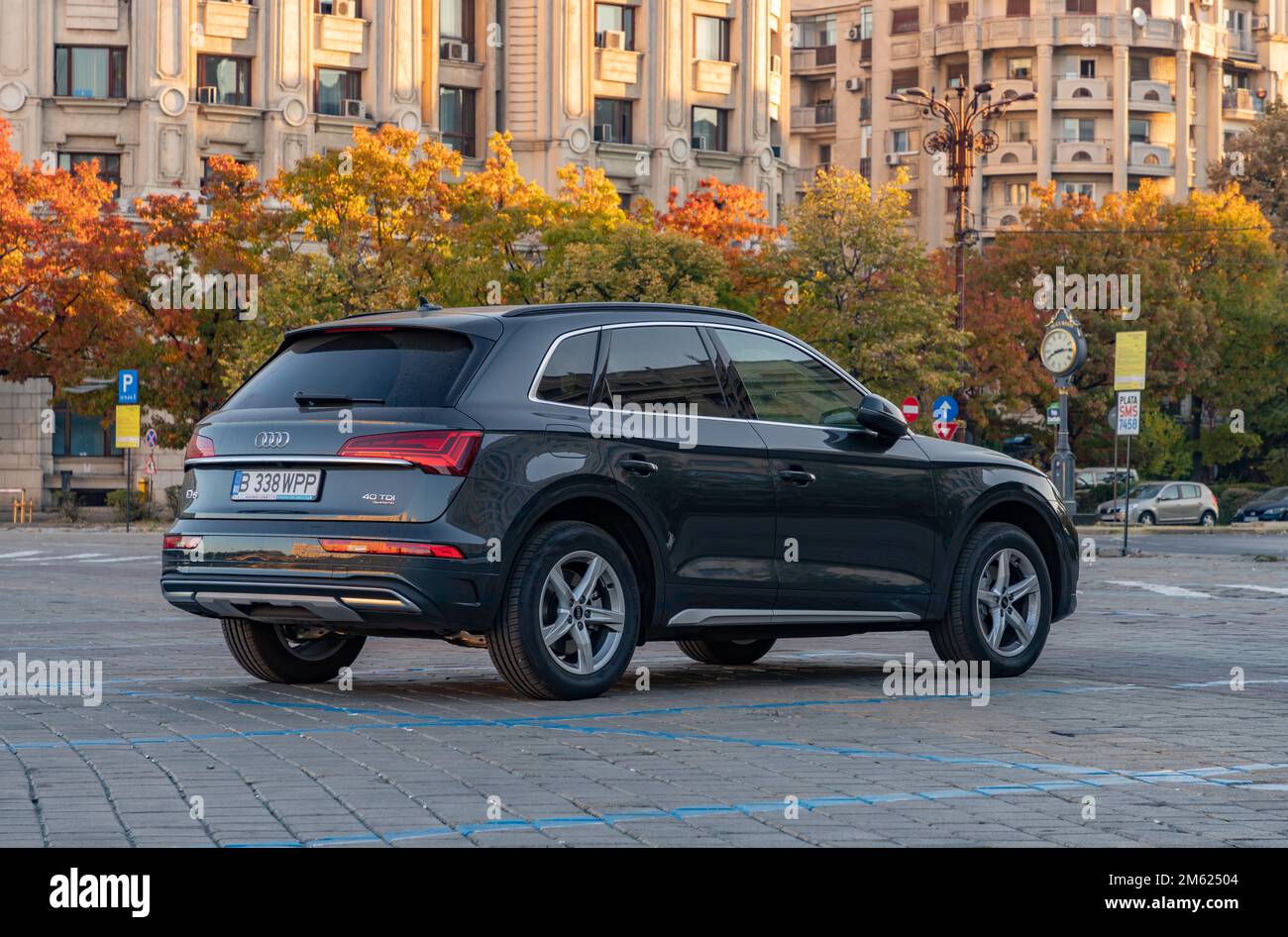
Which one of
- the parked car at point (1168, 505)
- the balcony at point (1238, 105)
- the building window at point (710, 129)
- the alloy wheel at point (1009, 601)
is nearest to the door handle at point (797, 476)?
the alloy wheel at point (1009, 601)

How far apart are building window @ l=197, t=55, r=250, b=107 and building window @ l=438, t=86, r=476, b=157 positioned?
293 inches

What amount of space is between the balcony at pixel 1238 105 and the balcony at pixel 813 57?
18.9 m

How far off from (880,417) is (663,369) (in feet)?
3.93

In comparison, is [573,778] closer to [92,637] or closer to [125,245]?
[92,637]

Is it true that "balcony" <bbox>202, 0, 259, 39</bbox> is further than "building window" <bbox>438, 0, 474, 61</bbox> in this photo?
No

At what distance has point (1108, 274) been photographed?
70.2 m

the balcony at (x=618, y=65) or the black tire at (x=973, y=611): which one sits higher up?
the balcony at (x=618, y=65)

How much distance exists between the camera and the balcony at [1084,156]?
315ft

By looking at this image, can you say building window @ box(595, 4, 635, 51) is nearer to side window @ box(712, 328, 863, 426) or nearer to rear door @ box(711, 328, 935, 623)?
side window @ box(712, 328, 863, 426)

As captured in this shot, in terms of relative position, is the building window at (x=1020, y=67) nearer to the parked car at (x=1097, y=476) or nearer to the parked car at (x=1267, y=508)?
the parked car at (x=1097, y=476)

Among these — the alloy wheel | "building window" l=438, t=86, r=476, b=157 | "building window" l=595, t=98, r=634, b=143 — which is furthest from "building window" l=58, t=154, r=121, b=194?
the alloy wheel

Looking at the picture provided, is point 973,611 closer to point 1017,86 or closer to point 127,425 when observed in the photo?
point 127,425

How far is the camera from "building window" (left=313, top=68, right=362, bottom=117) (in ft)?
213

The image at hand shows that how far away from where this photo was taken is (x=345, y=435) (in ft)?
31.1
